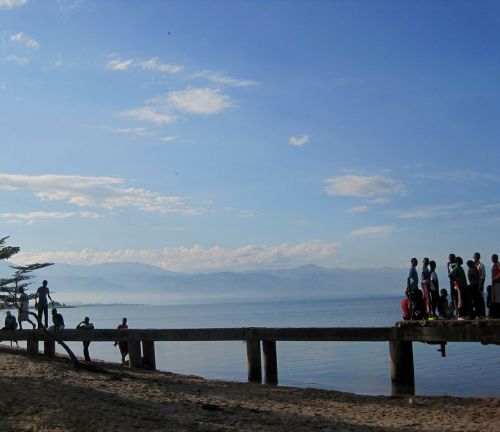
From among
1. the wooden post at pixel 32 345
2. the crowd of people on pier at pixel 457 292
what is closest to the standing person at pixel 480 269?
the crowd of people on pier at pixel 457 292

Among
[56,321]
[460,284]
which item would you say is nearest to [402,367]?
[460,284]

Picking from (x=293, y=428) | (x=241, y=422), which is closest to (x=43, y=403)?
(x=241, y=422)

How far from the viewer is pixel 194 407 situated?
43.0ft

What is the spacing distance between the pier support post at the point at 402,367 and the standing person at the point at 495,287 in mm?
3218

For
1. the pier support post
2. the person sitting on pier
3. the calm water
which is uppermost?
the person sitting on pier

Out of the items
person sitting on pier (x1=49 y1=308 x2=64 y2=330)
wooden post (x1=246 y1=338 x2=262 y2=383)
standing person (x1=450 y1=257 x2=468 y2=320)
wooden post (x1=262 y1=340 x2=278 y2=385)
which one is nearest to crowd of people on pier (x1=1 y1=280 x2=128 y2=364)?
person sitting on pier (x1=49 y1=308 x2=64 y2=330)

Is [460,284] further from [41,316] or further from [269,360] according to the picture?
[41,316]

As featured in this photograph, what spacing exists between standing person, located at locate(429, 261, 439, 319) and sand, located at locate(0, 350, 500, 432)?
2530 mm

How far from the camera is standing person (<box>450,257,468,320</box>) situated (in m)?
16.2

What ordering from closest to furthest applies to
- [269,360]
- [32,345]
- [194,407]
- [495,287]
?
1. [194,407]
2. [495,287]
3. [269,360]
4. [32,345]

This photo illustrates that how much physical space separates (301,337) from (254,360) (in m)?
2.45

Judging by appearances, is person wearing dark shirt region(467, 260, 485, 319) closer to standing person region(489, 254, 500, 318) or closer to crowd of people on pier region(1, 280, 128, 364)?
standing person region(489, 254, 500, 318)

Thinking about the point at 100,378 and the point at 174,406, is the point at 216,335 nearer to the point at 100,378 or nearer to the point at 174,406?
the point at 100,378

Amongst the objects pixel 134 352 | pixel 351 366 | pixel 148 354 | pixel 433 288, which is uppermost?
pixel 433 288
